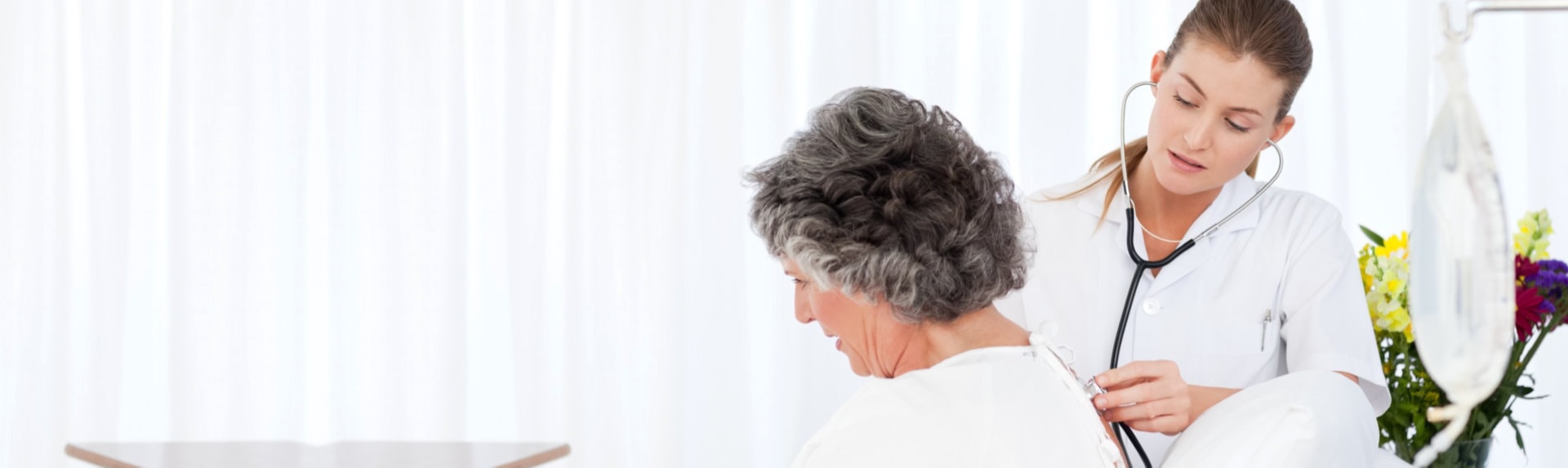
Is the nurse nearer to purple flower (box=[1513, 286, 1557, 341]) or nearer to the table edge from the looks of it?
purple flower (box=[1513, 286, 1557, 341])

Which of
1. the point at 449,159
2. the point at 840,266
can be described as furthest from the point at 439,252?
the point at 840,266

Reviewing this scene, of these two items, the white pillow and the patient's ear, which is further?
the patient's ear

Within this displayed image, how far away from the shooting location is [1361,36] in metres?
2.72

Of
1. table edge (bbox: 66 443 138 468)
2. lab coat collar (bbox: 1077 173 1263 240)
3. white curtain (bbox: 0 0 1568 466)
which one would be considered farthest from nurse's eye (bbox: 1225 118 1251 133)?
table edge (bbox: 66 443 138 468)

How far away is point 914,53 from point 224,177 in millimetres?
1558

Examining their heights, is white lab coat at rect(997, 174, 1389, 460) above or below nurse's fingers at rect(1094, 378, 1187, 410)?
above

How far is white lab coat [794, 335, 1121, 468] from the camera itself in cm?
99

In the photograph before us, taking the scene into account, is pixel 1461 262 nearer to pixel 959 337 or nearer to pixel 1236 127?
pixel 959 337

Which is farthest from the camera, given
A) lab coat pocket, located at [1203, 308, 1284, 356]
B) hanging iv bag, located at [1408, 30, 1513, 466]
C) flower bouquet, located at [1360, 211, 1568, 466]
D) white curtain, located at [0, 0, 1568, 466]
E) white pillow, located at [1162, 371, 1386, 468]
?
white curtain, located at [0, 0, 1568, 466]

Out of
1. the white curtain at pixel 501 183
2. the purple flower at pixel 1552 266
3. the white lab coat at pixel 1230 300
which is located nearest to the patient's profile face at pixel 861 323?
the white lab coat at pixel 1230 300

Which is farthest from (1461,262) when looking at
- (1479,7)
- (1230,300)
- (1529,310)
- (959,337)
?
(1529,310)

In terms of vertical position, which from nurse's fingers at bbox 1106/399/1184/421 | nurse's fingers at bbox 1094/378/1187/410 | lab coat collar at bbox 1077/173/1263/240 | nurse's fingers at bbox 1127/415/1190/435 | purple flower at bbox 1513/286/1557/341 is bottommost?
nurse's fingers at bbox 1127/415/1190/435

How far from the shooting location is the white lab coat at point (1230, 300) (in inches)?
58.5

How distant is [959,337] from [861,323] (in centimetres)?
9
